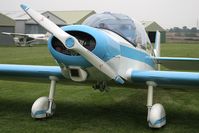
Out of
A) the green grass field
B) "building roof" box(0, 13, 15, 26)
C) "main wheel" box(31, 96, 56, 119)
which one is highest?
"building roof" box(0, 13, 15, 26)

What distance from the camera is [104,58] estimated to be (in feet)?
16.8

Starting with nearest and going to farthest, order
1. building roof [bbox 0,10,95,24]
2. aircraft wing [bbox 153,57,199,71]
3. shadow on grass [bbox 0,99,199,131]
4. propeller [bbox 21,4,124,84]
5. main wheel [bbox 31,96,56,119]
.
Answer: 1. propeller [bbox 21,4,124,84]
2. shadow on grass [bbox 0,99,199,131]
3. main wheel [bbox 31,96,56,119]
4. aircraft wing [bbox 153,57,199,71]
5. building roof [bbox 0,10,95,24]

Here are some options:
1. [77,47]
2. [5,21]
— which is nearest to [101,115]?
[77,47]

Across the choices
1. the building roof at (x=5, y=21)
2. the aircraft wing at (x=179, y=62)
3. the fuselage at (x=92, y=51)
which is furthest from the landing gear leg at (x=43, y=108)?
the building roof at (x=5, y=21)

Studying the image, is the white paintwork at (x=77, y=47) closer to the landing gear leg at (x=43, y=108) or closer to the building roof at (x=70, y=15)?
the landing gear leg at (x=43, y=108)

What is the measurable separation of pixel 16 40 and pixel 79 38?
3828 cm

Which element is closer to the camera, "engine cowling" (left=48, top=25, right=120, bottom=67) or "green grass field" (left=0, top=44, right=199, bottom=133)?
"engine cowling" (left=48, top=25, right=120, bottom=67)

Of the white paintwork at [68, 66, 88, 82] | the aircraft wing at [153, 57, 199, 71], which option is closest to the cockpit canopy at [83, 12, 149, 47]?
the white paintwork at [68, 66, 88, 82]

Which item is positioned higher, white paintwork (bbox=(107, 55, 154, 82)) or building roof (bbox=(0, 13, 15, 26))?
white paintwork (bbox=(107, 55, 154, 82))

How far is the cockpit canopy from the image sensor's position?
5887 mm

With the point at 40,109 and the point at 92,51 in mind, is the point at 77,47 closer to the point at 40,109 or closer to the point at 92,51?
the point at 92,51

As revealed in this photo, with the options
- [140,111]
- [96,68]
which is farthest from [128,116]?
[96,68]

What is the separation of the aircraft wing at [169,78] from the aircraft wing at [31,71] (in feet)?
4.66

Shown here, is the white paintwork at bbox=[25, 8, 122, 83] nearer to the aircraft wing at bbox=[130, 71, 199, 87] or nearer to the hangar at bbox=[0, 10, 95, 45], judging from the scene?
the aircraft wing at bbox=[130, 71, 199, 87]
